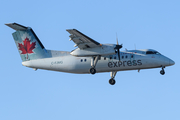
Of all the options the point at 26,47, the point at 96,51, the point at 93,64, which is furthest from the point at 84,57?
the point at 26,47

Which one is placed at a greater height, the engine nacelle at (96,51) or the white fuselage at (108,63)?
the engine nacelle at (96,51)

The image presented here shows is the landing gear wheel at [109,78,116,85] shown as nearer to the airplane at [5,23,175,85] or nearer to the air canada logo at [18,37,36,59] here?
the airplane at [5,23,175,85]

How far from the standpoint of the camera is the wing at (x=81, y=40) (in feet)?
75.4

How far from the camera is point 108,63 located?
82.7 feet

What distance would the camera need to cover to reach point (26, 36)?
26609 millimetres

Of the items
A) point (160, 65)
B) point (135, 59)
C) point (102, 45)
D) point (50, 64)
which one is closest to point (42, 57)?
point (50, 64)

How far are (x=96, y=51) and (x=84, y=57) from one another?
5.13 ft

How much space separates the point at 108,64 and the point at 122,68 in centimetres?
116

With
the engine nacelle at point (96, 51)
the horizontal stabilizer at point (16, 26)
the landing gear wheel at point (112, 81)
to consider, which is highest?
the horizontal stabilizer at point (16, 26)

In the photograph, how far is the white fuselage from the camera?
2495 centimetres

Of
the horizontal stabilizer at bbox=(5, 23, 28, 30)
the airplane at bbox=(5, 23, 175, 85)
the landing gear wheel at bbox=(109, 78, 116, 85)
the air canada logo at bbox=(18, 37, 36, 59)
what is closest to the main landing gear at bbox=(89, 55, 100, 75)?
the airplane at bbox=(5, 23, 175, 85)

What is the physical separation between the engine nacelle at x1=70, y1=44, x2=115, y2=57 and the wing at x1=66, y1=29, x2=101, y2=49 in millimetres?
290

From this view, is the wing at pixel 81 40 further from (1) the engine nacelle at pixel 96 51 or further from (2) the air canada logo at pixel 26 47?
(2) the air canada logo at pixel 26 47

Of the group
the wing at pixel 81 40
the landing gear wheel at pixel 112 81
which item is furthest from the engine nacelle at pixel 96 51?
the landing gear wheel at pixel 112 81
